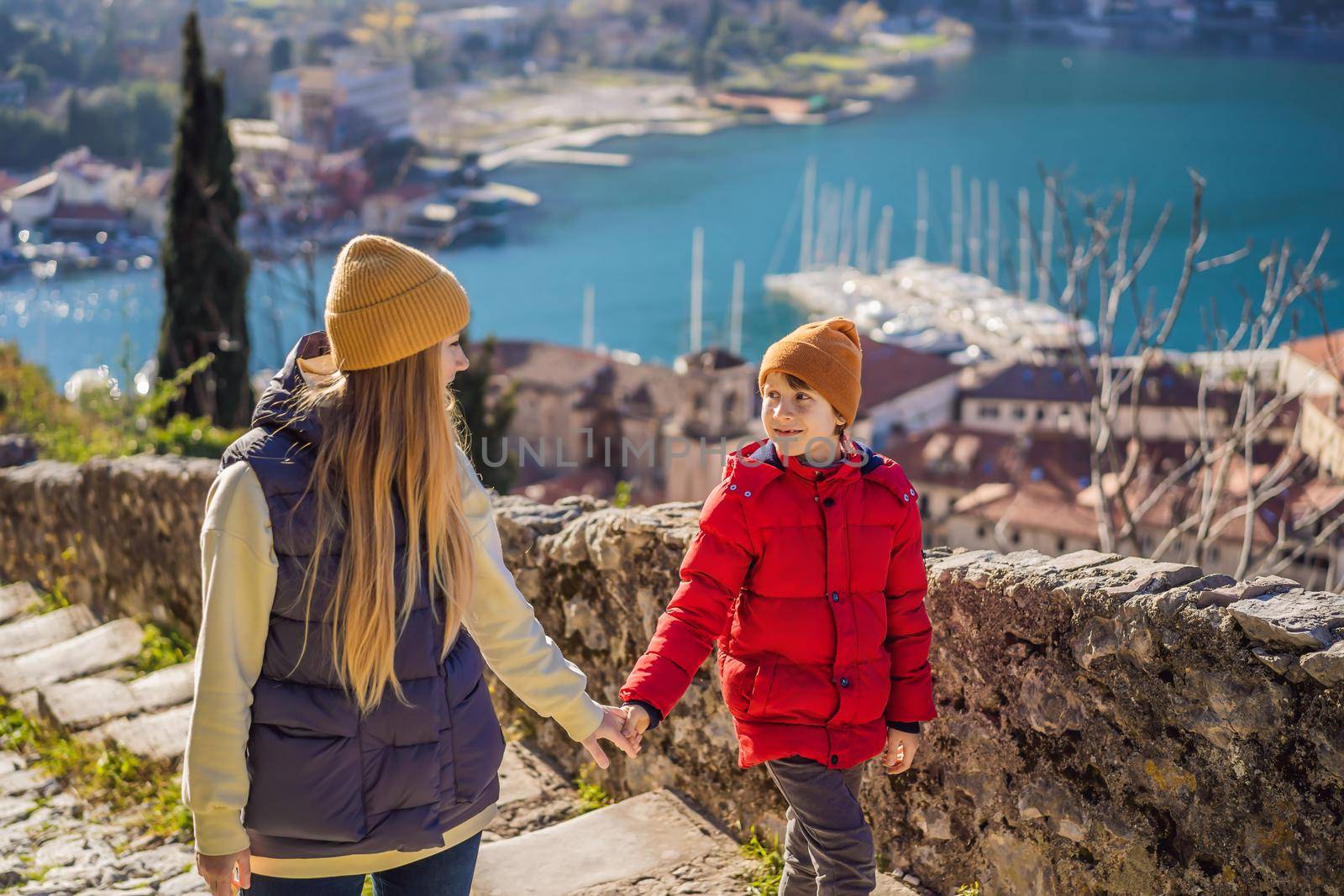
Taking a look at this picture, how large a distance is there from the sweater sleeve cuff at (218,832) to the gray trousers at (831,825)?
801mm

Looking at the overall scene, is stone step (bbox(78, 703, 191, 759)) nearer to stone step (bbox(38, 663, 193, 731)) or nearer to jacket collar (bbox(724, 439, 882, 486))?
stone step (bbox(38, 663, 193, 731))

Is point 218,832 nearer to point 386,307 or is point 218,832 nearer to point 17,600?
point 386,307

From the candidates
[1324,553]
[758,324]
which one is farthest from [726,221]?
[1324,553]

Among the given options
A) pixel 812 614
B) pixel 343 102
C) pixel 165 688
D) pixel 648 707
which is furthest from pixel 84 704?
pixel 343 102

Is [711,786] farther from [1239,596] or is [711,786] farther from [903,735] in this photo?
[1239,596]

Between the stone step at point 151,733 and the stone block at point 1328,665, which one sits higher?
the stone block at point 1328,665

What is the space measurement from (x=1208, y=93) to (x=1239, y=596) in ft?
305

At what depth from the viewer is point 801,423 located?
218cm

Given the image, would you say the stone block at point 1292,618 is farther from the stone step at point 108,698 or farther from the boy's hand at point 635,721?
the stone step at point 108,698

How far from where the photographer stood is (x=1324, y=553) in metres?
18.3

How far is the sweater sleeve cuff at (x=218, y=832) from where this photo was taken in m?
1.75

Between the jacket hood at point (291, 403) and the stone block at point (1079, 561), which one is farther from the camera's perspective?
the stone block at point (1079, 561)

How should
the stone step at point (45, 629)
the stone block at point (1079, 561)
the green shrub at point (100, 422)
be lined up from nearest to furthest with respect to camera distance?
the stone block at point (1079, 561), the stone step at point (45, 629), the green shrub at point (100, 422)

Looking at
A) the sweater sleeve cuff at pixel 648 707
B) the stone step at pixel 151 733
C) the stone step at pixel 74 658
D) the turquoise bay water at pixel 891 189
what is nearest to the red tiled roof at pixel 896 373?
the turquoise bay water at pixel 891 189
